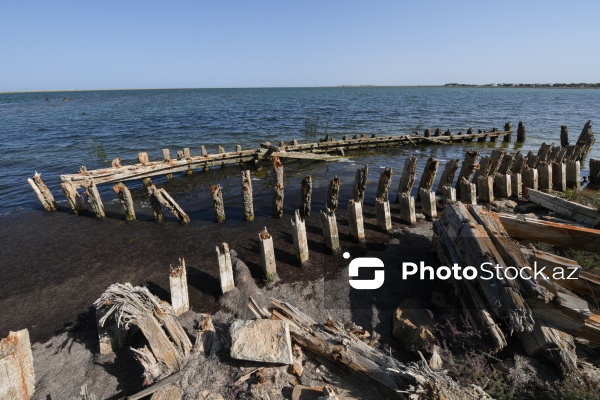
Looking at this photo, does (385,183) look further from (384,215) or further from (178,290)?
(178,290)

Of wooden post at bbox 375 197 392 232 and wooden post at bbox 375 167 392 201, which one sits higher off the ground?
wooden post at bbox 375 167 392 201

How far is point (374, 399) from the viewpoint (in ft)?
13.3

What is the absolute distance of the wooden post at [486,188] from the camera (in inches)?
440

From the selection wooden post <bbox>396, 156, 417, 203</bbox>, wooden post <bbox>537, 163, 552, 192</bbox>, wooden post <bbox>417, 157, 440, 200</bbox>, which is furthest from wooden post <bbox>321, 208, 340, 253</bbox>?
wooden post <bbox>537, 163, 552, 192</bbox>

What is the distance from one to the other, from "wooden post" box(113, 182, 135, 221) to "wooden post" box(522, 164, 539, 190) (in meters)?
16.1

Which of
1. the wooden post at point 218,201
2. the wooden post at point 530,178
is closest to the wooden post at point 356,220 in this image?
the wooden post at point 218,201

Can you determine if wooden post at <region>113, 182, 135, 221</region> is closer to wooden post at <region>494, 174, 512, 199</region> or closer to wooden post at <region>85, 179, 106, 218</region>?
wooden post at <region>85, 179, 106, 218</region>

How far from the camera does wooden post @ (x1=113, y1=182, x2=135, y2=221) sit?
408 inches

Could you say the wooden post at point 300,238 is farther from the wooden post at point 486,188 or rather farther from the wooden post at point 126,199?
the wooden post at point 486,188

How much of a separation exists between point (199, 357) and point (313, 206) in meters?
8.30

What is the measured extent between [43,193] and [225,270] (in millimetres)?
10187

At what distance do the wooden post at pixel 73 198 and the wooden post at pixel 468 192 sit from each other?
1472cm

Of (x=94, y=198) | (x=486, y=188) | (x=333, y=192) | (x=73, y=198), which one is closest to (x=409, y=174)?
(x=333, y=192)

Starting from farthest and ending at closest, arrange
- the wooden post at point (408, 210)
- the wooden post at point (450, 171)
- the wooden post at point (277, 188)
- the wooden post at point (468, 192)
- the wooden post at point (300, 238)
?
the wooden post at point (450, 171)
the wooden post at point (468, 192)
the wooden post at point (277, 188)
the wooden post at point (408, 210)
the wooden post at point (300, 238)
